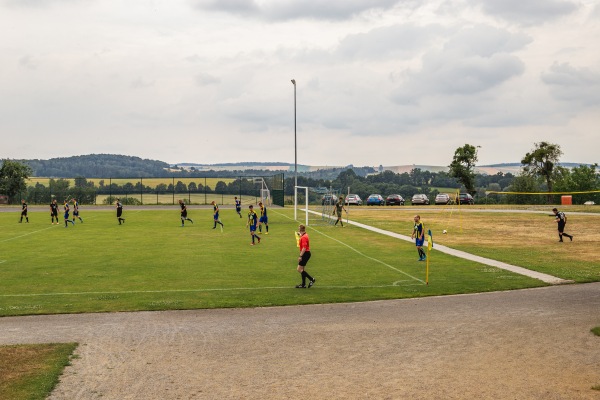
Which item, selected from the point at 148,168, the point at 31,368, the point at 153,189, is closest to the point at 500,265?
the point at 31,368

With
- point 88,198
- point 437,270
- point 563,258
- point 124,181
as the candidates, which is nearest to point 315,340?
point 437,270

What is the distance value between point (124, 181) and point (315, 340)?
9081cm

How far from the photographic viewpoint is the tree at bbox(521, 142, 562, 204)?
8706 cm

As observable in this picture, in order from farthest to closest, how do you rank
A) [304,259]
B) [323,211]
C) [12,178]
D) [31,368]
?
[12,178]
[323,211]
[304,259]
[31,368]

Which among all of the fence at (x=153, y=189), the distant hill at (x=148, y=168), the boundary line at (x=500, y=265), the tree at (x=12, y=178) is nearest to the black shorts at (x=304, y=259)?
the boundary line at (x=500, y=265)

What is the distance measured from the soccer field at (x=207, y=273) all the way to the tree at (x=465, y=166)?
55.9 m

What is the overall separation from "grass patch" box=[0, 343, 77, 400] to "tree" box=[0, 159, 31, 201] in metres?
77.5

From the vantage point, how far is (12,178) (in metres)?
82.3

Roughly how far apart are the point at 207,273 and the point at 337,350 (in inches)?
420

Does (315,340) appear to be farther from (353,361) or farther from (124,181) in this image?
(124,181)

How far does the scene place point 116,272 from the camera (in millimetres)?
22062

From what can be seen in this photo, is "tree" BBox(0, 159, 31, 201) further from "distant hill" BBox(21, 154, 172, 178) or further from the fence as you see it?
"distant hill" BBox(21, 154, 172, 178)

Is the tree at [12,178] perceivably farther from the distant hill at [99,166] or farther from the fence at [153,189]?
the distant hill at [99,166]

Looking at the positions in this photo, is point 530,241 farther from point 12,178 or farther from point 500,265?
point 12,178
